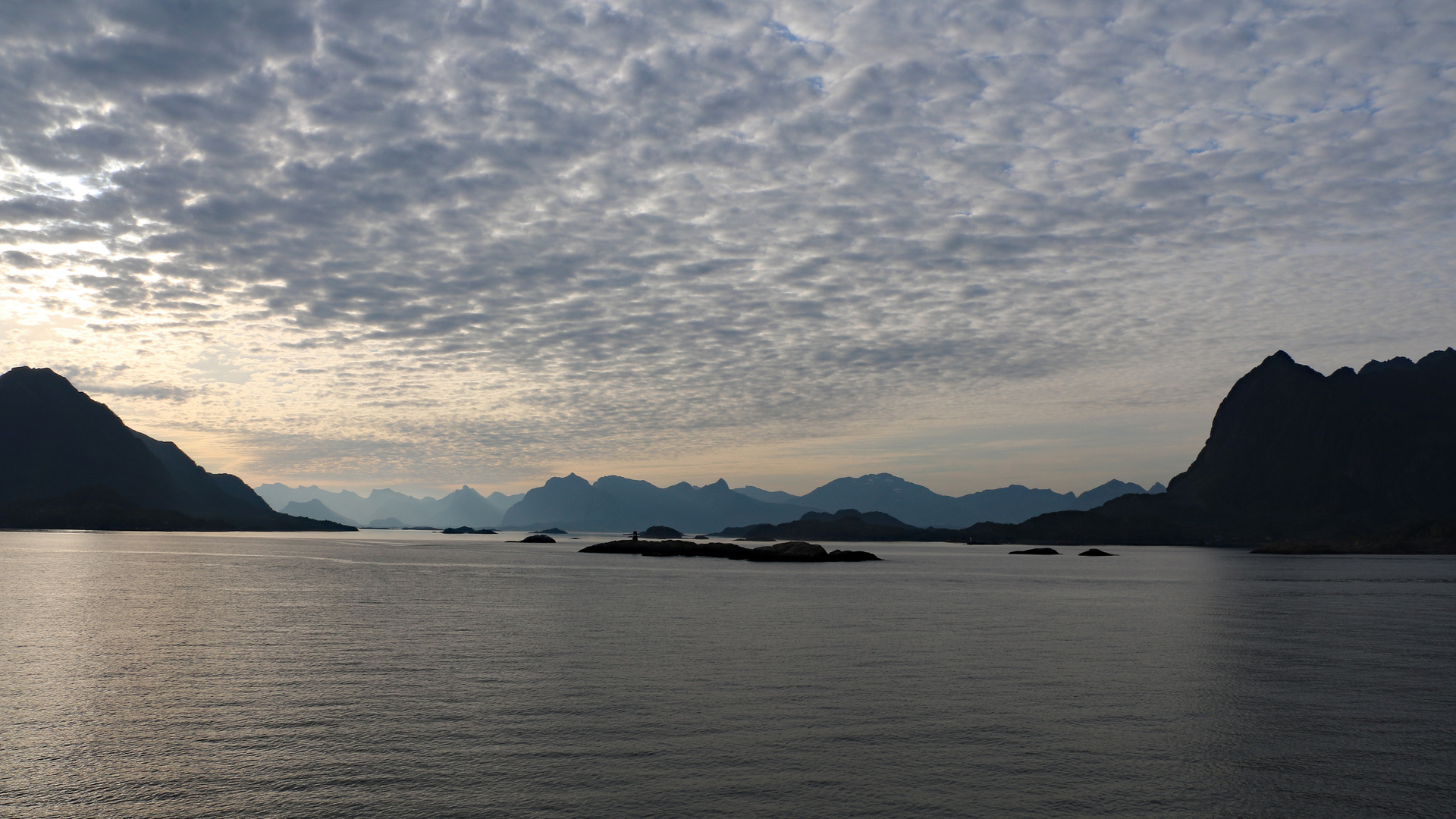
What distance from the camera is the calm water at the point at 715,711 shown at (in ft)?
62.9

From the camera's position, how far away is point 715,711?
27.5 metres

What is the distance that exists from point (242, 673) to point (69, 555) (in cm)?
13863

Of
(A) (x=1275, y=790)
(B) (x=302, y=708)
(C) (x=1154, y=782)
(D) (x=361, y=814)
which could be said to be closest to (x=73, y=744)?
(B) (x=302, y=708)

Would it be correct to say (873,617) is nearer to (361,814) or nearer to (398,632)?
(398,632)

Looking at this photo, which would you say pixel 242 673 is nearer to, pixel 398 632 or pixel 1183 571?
pixel 398 632

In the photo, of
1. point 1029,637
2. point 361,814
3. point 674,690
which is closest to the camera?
point 361,814

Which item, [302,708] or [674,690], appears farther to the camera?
[674,690]

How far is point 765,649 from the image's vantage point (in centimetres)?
4169

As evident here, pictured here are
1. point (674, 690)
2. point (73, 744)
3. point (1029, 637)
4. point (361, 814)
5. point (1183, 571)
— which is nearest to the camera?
point (361, 814)

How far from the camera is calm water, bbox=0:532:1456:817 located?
19172 mm

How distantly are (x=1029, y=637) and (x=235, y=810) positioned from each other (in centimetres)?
4113

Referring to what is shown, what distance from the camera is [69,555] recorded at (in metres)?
138

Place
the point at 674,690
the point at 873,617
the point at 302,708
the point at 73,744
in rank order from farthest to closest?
1. the point at 873,617
2. the point at 674,690
3. the point at 302,708
4. the point at 73,744

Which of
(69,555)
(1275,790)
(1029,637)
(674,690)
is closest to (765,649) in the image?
(674,690)
